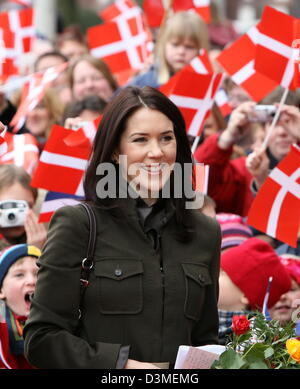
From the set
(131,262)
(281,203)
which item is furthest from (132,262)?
(281,203)

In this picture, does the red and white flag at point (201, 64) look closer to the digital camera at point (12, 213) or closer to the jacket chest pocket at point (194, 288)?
the digital camera at point (12, 213)

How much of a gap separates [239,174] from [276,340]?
2959mm

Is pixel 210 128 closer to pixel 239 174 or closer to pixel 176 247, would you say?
pixel 239 174

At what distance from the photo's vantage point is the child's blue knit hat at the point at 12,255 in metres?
5.17

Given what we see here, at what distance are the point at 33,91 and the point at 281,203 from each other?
2.33m

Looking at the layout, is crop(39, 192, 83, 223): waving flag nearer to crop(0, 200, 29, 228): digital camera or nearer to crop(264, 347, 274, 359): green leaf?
crop(0, 200, 29, 228): digital camera

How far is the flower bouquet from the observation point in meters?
3.59

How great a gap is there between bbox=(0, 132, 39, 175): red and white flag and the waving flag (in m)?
0.55

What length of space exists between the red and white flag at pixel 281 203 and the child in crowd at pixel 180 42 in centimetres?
200

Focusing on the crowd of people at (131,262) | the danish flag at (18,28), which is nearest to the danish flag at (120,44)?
the danish flag at (18,28)

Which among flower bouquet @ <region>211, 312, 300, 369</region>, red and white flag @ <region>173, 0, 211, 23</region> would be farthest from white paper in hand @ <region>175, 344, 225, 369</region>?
red and white flag @ <region>173, 0, 211, 23</region>

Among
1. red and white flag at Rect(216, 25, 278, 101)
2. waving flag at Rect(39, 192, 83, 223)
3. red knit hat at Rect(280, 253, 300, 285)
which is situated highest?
red and white flag at Rect(216, 25, 278, 101)

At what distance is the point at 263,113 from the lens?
242 inches
